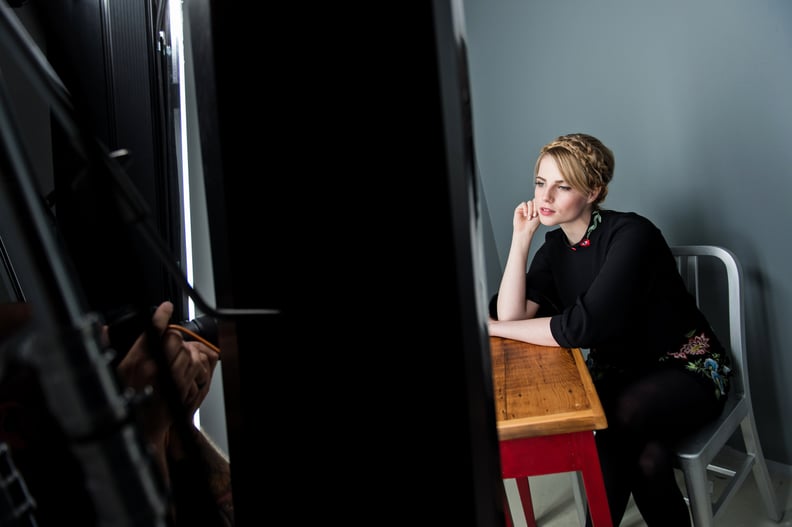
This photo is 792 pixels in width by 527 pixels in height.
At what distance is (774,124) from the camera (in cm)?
163

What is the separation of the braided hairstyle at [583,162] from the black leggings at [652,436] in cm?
58

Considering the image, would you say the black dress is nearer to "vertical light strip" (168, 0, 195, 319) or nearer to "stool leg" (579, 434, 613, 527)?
"stool leg" (579, 434, 613, 527)

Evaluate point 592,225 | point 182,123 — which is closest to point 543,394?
point 592,225

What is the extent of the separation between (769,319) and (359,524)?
184cm

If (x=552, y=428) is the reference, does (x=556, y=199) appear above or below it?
above

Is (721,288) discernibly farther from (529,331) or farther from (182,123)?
(182,123)

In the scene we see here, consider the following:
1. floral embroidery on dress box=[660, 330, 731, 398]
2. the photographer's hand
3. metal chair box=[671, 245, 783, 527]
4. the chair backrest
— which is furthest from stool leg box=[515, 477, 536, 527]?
the photographer's hand

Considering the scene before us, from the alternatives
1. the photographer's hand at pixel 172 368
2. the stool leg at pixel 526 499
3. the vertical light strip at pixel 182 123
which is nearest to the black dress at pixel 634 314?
the stool leg at pixel 526 499

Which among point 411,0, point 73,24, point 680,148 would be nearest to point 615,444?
point 680,148

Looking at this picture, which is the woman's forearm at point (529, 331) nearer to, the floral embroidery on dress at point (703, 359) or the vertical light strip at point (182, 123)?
the floral embroidery on dress at point (703, 359)

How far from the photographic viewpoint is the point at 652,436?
1322mm

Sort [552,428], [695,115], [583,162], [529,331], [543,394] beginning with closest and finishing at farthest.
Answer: [552,428]
[543,394]
[529,331]
[583,162]
[695,115]

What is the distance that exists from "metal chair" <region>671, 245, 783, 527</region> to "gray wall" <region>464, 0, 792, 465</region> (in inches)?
5.5

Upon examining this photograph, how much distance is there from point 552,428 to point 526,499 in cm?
82
